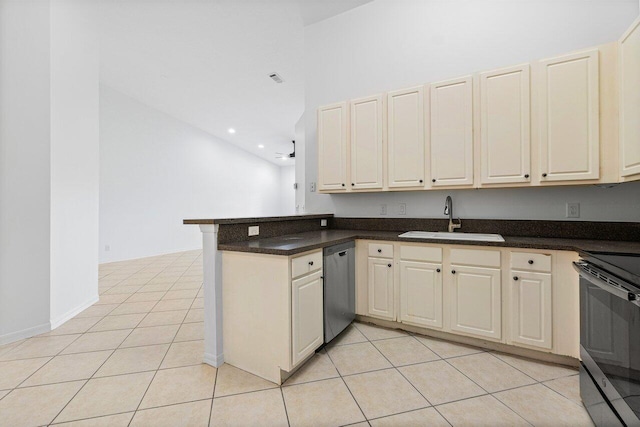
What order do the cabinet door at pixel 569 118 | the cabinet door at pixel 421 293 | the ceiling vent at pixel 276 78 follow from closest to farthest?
the cabinet door at pixel 569 118
the cabinet door at pixel 421 293
the ceiling vent at pixel 276 78

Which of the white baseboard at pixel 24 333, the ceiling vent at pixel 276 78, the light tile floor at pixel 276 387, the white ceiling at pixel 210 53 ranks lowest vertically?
the light tile floor at pixel 276 387

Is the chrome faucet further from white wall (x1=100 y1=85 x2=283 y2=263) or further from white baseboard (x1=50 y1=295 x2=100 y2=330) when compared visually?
white wall (x1=100 y1=85 x2=283 y2=263)

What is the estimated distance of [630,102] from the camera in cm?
175

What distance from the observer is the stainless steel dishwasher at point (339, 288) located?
6.87 ft

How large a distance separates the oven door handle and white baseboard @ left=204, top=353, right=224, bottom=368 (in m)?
2.17

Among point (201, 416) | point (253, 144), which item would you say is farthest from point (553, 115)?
point (253, 144)

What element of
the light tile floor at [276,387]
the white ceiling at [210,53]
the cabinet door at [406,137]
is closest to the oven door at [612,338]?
the light tile floor at [276,387]

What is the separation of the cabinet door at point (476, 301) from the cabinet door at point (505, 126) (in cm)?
78

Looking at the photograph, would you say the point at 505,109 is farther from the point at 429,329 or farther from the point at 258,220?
the point at 258,220

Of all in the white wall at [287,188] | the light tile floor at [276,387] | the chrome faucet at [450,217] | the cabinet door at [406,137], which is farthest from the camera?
the white wall at [287,188]

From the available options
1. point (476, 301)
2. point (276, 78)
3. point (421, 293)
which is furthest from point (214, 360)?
point (276, 78)

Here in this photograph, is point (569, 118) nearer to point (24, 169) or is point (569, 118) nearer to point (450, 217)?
point (450, 217)

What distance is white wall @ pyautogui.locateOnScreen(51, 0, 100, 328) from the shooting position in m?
2.63

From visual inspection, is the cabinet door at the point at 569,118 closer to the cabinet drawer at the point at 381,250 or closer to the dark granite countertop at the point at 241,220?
the cabinet drawer at the point at 381,250
